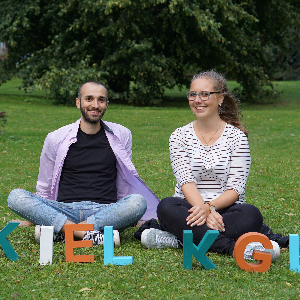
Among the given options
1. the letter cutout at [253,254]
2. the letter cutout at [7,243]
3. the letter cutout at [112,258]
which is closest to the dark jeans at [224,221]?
the letter cutout at [253,254]

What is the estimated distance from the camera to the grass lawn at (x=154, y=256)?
3.44 meters

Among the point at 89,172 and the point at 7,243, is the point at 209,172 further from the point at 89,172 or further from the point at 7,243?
the point at 7,243

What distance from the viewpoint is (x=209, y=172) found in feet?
14.9

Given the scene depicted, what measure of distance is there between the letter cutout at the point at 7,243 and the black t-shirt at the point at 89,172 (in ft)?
3.07

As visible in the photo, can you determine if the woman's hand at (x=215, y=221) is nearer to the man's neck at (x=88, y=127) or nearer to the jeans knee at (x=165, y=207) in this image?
the jeans knee at (x=165, y=207)

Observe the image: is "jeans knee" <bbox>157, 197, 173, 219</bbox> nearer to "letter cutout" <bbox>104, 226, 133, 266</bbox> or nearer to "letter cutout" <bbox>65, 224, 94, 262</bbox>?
"letter cutout" <bbox>104, 226, 133, 266</bbox>

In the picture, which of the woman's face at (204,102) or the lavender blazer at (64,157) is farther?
the lavender blazer at (64,157)

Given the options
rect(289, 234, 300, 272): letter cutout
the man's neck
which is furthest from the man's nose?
rect(289, 234, 300, 272): letter cutout

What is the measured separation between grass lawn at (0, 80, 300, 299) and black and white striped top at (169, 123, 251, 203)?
65 cm

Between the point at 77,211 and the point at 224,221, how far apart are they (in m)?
1.44

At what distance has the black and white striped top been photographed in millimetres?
4469

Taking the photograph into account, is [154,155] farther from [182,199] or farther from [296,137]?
[182,199]

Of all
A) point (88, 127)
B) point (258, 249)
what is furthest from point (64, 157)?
point (258, 249)

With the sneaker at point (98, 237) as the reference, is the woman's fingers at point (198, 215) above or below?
above
